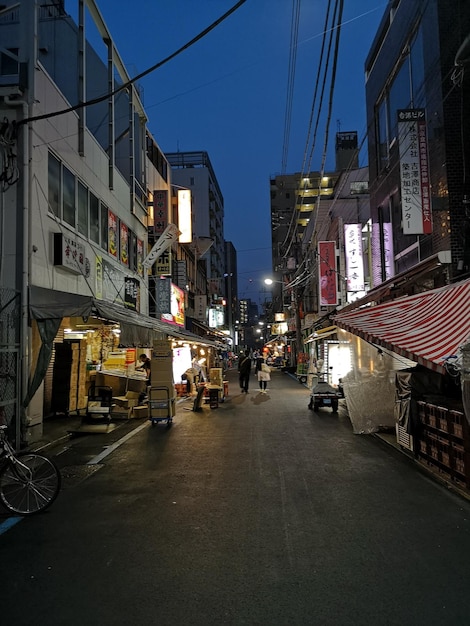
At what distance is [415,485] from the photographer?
6.76 m

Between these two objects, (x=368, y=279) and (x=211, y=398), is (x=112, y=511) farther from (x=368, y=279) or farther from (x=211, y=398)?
(x=368, y=279)

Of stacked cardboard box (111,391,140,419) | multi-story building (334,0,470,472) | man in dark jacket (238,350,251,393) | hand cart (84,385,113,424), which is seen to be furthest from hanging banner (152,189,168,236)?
hand cart (84,385,113,424)

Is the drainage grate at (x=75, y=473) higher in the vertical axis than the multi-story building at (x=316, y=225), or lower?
lower

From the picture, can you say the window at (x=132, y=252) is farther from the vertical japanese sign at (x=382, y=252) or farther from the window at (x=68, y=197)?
the vertical japanese sign at (x=382, y=252)

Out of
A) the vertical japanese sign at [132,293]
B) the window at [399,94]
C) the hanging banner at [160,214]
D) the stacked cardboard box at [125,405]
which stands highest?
the window at [399,94]

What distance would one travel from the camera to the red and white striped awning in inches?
255

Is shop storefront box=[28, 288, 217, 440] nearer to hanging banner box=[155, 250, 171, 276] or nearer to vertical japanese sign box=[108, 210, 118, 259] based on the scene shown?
vertical japanese sign box=[108, 210, 118, 259]

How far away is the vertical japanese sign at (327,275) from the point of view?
75.5 feet

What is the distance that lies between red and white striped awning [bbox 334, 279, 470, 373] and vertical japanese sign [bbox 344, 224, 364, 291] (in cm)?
849

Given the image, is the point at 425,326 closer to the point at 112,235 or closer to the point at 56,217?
the point at 56,217

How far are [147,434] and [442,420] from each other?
701 cm

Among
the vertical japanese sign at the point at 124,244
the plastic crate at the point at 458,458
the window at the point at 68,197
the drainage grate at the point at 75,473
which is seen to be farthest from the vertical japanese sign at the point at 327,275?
the drainage grate at the point at 75,473

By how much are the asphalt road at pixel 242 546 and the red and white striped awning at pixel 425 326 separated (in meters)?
1.95

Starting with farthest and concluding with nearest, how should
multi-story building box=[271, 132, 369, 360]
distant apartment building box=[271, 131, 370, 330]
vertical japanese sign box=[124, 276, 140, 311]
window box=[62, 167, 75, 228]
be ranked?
distant apartment building box=[271, 131, 370, 330] < multi-story building box=[271, 132, 369, 360] < vertical japanese sign box=[124, 276, 140, 311] < window box=[62, 167, 75, 228]
